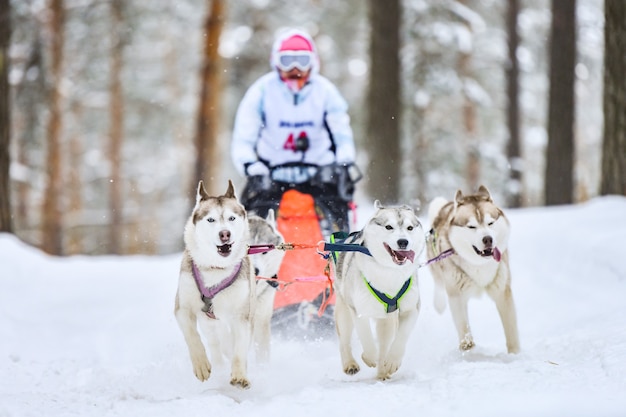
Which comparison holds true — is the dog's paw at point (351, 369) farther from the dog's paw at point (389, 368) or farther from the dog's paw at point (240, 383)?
the dog's paw at point (240, 383)

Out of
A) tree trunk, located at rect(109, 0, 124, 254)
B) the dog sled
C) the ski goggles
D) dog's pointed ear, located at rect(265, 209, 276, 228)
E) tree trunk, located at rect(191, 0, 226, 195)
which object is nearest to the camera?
dog's pointed ear, located at rect(265, 209, 276, 228)

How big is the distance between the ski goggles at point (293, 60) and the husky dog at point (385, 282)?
1.86 m

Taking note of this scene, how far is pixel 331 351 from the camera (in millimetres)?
5605

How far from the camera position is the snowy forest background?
15836mm

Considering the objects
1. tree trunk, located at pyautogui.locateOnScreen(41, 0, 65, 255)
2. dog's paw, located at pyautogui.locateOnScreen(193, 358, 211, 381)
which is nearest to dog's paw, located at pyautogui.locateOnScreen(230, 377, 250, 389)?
dog's paw, located at pyautogui.locateOnScreen(193, 358, 211, 381)

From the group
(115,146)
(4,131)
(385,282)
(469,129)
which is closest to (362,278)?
(385,282)

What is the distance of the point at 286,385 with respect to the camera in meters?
4.48

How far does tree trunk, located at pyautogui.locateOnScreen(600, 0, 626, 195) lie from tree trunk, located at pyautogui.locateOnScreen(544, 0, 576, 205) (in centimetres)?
279

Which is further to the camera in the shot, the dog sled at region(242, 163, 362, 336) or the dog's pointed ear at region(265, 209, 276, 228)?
the dog sled at region(242, 163, 362, 336)

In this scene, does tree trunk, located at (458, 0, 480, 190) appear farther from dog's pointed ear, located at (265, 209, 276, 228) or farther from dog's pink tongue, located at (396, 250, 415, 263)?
dog's pink tongue, located at (396, 250, 415, 263)

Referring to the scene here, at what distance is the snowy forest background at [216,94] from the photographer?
15.8 metres

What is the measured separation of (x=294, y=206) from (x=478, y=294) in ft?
5.45

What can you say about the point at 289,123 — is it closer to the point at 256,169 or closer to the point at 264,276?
the point at 256,169

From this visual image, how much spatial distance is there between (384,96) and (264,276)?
7.49 meters
